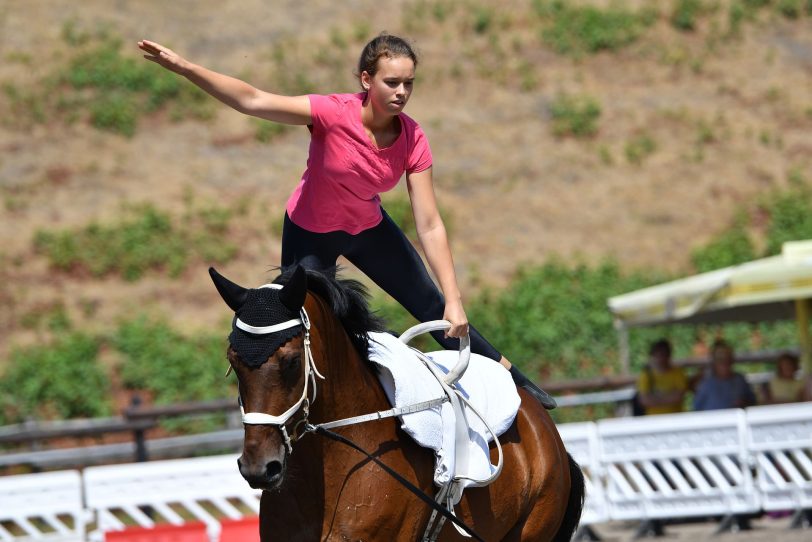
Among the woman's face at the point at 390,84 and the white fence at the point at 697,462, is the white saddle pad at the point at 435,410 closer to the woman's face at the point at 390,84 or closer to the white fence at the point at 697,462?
the woman's face at the point at 390,84

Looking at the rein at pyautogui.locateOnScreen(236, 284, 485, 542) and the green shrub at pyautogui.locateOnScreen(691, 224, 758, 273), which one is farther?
the green shrub at pyautogui.locateOnScreen(691, 224, 758, 273)

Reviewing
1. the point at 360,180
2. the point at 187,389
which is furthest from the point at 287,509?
the point at 187,389

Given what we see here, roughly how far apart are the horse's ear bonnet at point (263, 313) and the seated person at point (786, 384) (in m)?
10.1

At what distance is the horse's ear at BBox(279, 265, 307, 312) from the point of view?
4.24m

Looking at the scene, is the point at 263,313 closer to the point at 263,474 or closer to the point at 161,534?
the point at 263,474

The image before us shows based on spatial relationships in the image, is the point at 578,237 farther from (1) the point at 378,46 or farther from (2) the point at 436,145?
(1) the point at 378,46

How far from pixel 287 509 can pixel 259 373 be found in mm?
620

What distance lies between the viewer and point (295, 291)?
167 inches

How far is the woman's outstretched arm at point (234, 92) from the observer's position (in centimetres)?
443

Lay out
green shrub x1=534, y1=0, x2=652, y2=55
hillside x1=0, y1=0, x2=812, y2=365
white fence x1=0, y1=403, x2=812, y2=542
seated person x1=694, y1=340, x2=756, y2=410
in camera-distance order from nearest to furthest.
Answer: white fence x1=0, y1=403, x2=812, y2=542
seated person x1=694, y1=340, x2=756, y2=410
hillside x1=0, y1=0, x2=812, y2=365
green shrub x1=534, y1=0, x2=652, y2=55

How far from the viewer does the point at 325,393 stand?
451 centimetres

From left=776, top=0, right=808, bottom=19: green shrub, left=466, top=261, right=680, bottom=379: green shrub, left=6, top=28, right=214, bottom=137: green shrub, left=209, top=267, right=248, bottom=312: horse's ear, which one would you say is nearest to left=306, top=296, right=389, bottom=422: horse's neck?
left=209, top=267, right=248, bottom=312: horse's ear

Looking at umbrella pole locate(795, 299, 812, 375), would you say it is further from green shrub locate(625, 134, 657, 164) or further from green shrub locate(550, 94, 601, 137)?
green shrub locate(550, 94, 601, 137)

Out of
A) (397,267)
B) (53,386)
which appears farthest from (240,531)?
(53,386)
